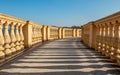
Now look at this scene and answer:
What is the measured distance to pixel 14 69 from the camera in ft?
23.7

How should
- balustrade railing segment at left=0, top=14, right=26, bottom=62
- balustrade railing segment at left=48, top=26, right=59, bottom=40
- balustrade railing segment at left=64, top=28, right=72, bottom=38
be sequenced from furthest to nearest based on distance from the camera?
balustrade railing segment at left=64, top=28, right=72, bottom=38, balustrade railing segment at left=48, top=26, right=59, bottom=40, balustrade railing segment at left=0, top=14, right=26, bottom=62

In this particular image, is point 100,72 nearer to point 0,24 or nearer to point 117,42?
point 117,42

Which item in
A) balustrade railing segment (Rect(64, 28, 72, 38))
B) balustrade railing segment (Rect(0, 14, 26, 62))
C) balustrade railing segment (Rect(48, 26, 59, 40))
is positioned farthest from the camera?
balustrade railing segment (Rect(64, 28, 72, 38))

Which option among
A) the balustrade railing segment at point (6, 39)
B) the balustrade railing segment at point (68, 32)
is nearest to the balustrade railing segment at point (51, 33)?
the balustrade railing segment at point (68, 32)

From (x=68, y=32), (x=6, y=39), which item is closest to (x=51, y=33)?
(x=68, y=32)

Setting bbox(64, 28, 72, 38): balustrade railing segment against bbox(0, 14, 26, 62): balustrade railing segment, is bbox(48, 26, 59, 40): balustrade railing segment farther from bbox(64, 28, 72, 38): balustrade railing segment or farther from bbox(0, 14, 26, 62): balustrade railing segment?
bbox(0, 14, 26, 62): balustrade railing segment

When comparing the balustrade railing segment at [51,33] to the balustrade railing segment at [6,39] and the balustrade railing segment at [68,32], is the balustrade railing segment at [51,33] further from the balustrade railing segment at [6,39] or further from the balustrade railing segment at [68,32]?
the balustrade railing segment at [6,39]

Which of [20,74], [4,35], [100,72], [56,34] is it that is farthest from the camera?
[56,34]

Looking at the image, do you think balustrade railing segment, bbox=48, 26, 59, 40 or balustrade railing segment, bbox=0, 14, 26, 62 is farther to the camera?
balustrade railing segment, bbox=48, 26, 59, 40

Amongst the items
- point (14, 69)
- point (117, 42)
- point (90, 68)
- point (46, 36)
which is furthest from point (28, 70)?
point (46, 36)

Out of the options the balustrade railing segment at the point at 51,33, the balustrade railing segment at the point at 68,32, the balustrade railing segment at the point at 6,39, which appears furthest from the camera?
the balustrade railing segment at the point at 68,32

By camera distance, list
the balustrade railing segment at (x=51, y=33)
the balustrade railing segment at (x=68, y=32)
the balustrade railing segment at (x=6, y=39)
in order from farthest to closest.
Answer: the balustrade railing segment at (x=68, y=32), the balustrade railing segment at (x=51, y=33), the balustrade railing segment at (x=6, y=39)

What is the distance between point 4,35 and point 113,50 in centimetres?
435

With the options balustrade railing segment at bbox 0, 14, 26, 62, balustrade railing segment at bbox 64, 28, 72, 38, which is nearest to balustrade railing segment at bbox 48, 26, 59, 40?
balustrade railing segment at bbox 64, 28, 72, 38
